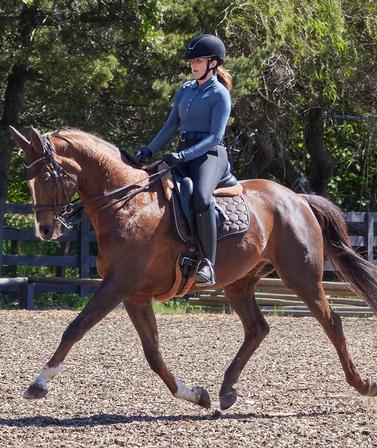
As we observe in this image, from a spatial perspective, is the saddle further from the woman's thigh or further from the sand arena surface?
the sand arena surface

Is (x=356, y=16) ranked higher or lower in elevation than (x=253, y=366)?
higher

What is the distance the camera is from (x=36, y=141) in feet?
22.1

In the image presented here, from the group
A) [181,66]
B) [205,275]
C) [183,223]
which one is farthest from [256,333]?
[181,66]

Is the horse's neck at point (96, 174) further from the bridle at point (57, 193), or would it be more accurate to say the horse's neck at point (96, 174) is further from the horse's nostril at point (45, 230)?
the horse's nostril at point (45, 230)

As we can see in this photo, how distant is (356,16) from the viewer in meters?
17.0

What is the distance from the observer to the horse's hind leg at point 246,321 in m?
7.70

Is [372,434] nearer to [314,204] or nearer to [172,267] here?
[172,267]

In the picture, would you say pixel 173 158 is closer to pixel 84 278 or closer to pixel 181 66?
pixel 181 66

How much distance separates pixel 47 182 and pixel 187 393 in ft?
5.92

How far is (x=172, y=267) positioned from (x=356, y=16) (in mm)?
10868

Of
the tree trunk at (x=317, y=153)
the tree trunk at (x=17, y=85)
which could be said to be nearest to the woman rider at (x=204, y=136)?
the tree trunk at (x=17, y=85)

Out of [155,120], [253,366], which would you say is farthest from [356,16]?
[253,366]

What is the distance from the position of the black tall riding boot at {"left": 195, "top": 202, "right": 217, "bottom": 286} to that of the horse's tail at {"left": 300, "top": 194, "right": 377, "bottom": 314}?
1360 mm

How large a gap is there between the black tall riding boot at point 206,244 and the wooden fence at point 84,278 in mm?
8008
